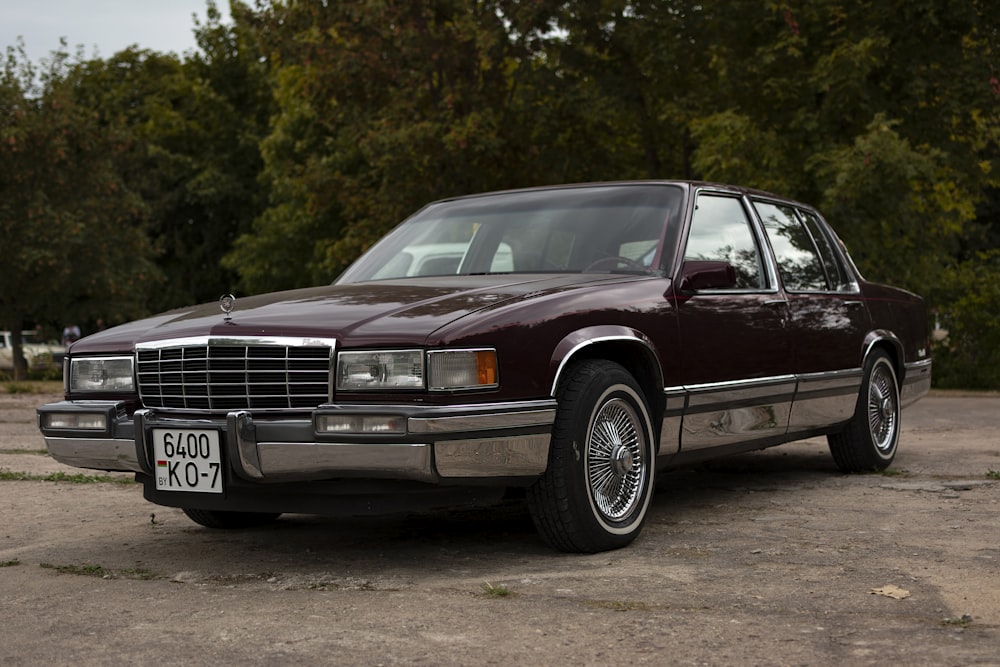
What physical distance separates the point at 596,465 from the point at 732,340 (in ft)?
4.44

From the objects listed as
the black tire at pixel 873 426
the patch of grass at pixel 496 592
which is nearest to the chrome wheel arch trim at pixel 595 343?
the patch of grass at pixel 496 592

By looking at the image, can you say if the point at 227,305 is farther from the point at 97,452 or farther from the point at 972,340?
the point at 972,340

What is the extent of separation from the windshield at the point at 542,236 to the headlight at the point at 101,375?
1504mm

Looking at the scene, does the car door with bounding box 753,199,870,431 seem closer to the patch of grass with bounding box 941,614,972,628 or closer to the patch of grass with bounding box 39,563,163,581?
the patch of grass with bounding box 941,614,972,628

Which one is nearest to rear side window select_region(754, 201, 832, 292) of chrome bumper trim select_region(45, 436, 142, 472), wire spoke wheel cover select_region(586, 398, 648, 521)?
wire spoke wheel cover select_region(586, 398, 648, 521)

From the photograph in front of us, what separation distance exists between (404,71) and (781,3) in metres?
7.54

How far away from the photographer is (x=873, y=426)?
7.81 meters

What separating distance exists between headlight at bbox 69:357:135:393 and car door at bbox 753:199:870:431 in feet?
11.4

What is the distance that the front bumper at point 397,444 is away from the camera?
4469 mm

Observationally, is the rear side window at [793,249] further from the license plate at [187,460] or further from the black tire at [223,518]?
the license plate at [187,460]

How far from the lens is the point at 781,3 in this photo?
19.2 metres

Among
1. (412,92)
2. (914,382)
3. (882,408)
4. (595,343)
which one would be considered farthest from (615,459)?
(412,92)

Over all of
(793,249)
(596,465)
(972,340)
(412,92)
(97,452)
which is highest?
(412,92)

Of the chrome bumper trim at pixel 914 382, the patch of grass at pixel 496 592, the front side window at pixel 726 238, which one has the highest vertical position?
the front side window at pixel 726 238
